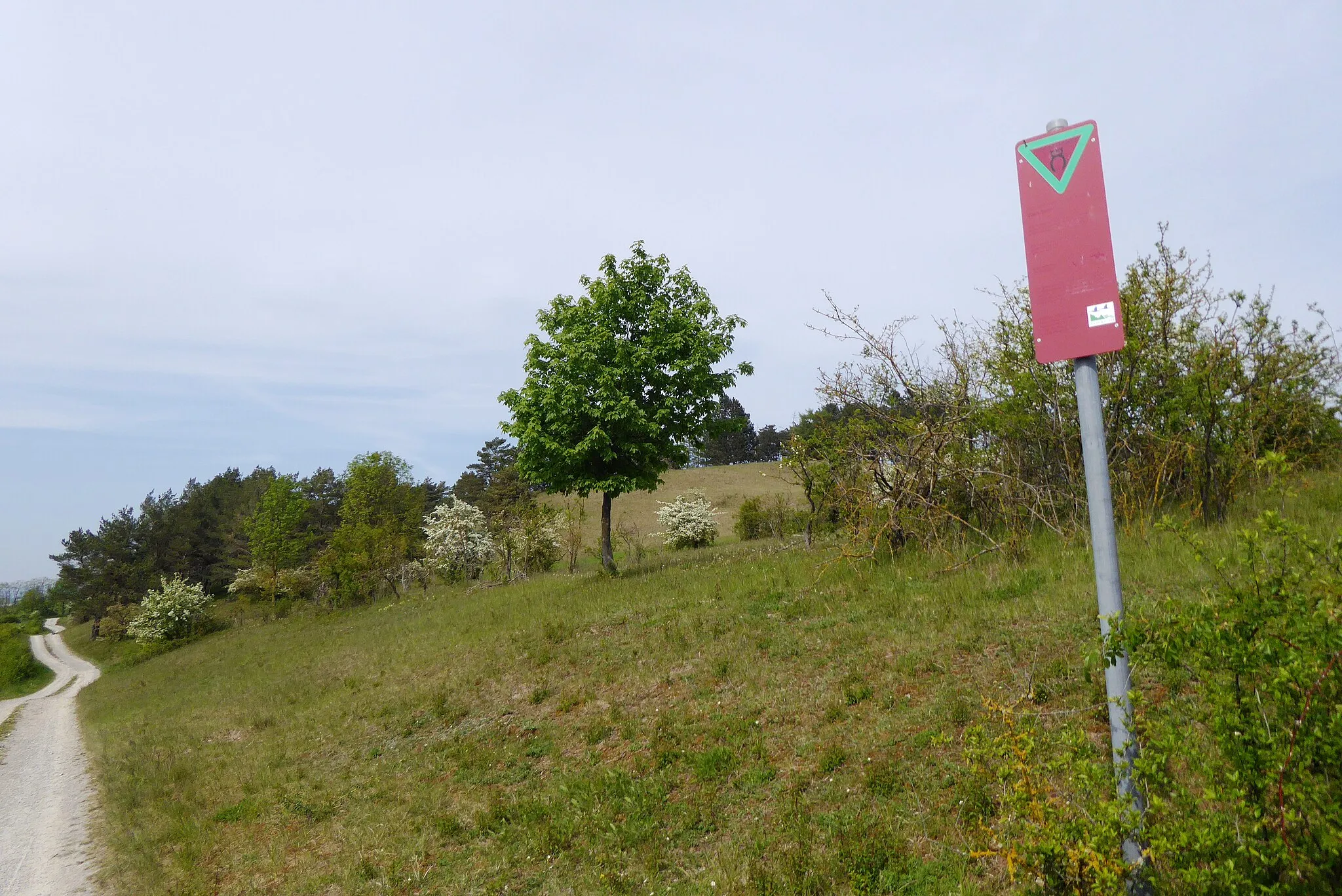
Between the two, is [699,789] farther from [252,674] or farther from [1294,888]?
[252,674]

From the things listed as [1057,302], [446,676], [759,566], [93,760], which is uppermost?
[1057,302]

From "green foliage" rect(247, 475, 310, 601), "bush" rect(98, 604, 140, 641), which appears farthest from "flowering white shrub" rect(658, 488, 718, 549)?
"bush" rect(98, 604, 140, 641)

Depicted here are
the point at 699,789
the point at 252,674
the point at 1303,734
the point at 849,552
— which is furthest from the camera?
the point at 252,674

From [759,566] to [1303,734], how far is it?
11.4 metres

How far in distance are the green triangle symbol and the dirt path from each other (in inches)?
384

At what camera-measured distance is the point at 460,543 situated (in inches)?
1352

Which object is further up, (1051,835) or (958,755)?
(1051,835)

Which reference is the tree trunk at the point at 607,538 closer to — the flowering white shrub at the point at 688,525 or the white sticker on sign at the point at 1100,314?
the flowering white shrub at the point at 688,525

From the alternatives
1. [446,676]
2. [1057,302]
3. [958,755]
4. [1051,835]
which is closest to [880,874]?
[958,755]

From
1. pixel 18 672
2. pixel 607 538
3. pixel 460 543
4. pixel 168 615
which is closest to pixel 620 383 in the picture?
pixel 607 538

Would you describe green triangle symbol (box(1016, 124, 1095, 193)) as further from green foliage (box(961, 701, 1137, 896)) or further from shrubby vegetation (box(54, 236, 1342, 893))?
green foliage (box(961, 701, 1137, 896))

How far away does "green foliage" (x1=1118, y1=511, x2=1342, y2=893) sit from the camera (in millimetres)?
2215

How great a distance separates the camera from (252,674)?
18.9 metres

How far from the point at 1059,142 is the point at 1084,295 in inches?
24.9
